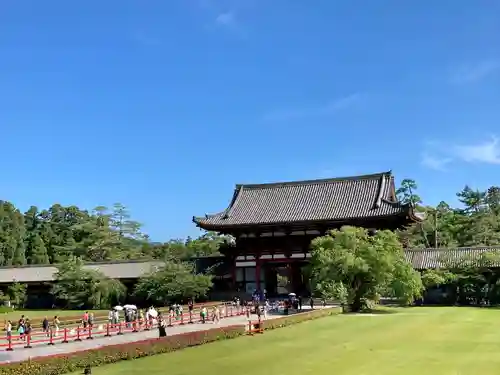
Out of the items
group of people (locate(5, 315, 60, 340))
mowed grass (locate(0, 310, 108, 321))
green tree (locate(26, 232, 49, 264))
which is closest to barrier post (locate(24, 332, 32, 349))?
group of people (locate(5, 315, 60, 340))

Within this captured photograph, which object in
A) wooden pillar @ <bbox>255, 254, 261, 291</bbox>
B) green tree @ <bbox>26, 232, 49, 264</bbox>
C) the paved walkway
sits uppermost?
green tree @ <bbox>26, 232, 49, 264</bbox>

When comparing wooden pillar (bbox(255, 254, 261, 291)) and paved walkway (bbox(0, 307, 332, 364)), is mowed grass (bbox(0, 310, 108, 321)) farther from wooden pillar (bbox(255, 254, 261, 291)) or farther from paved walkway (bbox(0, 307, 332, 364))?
wooden pillar (bbox(255, 254, 261, 291))

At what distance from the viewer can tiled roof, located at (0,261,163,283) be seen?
57.9 meters

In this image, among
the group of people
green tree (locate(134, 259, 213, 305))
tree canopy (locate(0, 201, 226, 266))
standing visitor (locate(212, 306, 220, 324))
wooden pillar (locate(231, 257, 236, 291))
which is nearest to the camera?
the group of people

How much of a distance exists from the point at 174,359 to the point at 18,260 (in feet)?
284

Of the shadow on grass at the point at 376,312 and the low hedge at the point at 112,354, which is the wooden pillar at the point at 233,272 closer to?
the shadow on grass at the point at 376,312

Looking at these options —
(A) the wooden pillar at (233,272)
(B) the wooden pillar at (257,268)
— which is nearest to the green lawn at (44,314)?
(A) the wooden pillar at (233,272)

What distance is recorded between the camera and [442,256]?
2005 inches

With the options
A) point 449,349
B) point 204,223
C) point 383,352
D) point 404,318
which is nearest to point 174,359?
point 383,352

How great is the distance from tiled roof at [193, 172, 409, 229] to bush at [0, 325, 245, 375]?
27504 millimetres

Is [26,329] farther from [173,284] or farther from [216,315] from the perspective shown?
[173,284]

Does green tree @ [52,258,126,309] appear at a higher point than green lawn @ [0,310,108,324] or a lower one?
higher

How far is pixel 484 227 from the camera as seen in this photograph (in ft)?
262

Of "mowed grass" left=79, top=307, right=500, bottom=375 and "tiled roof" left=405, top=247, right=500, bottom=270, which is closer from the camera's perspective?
"mowed grass" left=79, top=307, right=500, bottom=375
